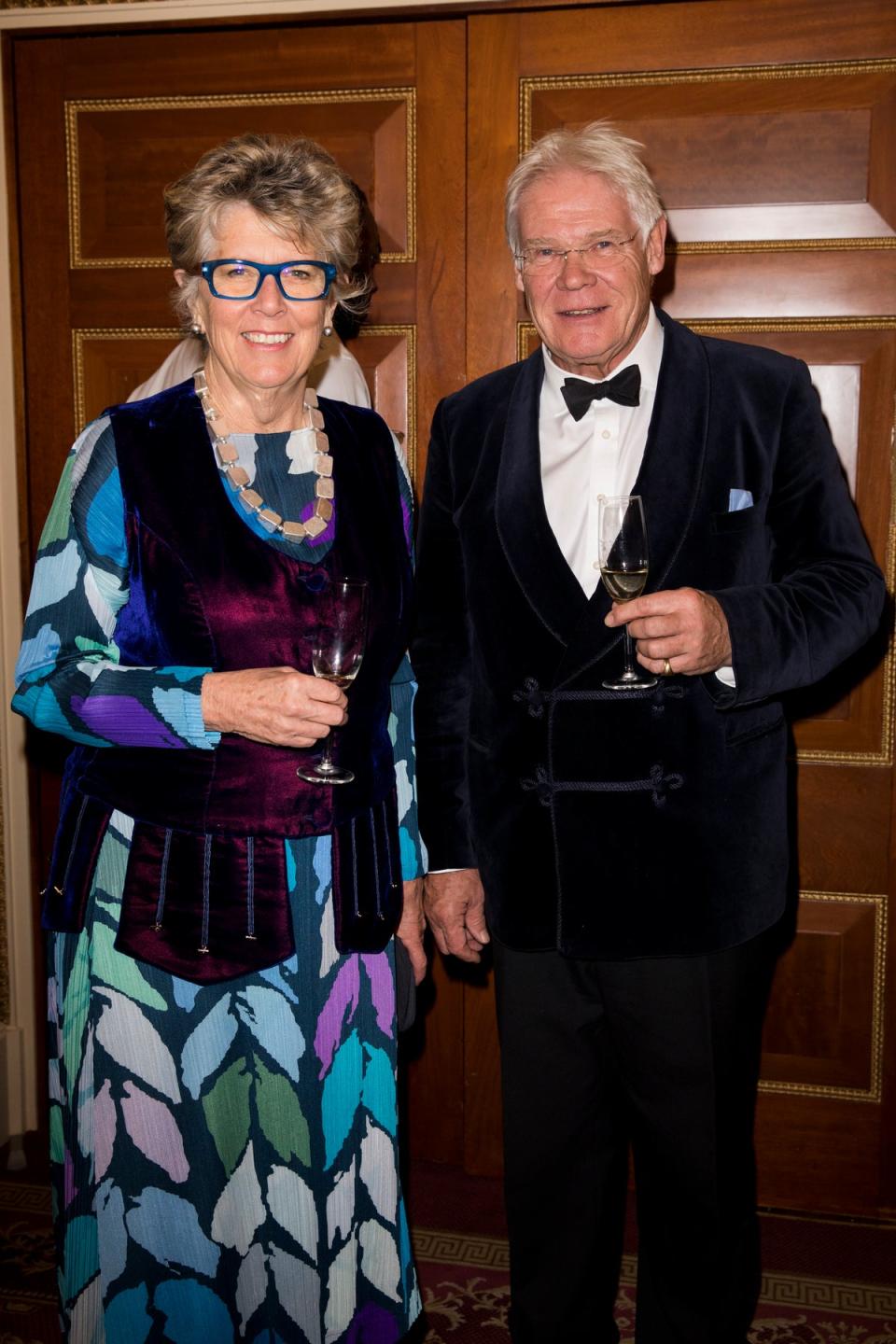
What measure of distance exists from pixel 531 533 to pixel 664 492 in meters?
0.22

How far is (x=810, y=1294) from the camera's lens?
2.69 metres

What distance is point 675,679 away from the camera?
198cm

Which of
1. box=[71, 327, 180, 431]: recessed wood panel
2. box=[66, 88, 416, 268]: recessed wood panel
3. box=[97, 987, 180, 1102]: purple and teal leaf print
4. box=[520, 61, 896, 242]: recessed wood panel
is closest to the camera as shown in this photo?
box=[97, 987, 180, 1102]: purple and teal leaf print

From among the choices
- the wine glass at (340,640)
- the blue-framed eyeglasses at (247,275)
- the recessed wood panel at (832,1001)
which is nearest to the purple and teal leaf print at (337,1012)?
the wine glass at (340,640)

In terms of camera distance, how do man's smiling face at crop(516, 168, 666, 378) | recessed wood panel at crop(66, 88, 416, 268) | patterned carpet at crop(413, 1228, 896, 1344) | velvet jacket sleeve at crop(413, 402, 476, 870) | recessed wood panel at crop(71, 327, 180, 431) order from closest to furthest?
man's smiling face at crop(516, 168, 666, 378), velvet jacket sleeve at crop(413, 402, 476, 870), patterned carpet at crop(413, 1228, 896, 1344), recessed wood panel at crop(66, 88, 416, 268), recessed wood panel at crop(71, 327, 180, 431)

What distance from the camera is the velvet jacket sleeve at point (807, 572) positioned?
192 cm

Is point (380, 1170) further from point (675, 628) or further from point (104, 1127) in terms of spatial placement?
point (675, 628)

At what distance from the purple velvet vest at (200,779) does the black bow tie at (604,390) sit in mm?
540

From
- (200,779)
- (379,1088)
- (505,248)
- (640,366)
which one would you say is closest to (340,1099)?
(379,1088)

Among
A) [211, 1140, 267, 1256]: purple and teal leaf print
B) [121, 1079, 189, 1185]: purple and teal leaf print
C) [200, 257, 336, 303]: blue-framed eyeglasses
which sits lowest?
[211, 1140, 267, 1256]: purple and teal leaf print

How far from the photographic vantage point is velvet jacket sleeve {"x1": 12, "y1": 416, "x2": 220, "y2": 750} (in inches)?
68.7

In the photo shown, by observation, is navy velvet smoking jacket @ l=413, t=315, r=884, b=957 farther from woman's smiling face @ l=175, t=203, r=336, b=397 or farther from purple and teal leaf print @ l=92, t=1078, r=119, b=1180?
purple and teal leaf print @ l=92, t=1078, r=119, b=1180

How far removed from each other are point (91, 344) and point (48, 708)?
1.69 m

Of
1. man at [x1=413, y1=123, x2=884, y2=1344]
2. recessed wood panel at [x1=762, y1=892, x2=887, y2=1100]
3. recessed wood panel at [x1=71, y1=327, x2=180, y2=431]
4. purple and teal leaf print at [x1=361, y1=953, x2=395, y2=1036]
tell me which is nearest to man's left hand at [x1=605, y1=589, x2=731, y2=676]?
man at [x1=413, y1=123, x2=884, y2=1344]
